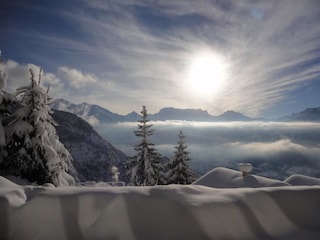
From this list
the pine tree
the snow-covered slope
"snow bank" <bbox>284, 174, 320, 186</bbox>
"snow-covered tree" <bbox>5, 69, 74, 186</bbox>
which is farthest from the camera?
the pine tree

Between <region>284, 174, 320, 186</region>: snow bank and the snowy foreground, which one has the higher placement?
the snowy foreground

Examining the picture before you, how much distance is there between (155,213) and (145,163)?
84.8ft

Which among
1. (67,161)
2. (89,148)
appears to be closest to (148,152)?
(67,161)

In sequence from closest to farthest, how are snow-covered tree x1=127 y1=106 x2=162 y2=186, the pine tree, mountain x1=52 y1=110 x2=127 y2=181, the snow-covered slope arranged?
the snow-covered slope < the pine tree < snow-covered tree x1=127 y1=106 x2=162 y2=186 < mountain x1=52 y1=110 x2=127 y2=181

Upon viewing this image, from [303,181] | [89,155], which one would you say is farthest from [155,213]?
[89,155]

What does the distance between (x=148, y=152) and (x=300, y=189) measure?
26.2 m

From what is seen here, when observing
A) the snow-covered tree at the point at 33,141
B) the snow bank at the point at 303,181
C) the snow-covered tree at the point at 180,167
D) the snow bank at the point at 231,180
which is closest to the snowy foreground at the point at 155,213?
the snow bank at the point at 231,180

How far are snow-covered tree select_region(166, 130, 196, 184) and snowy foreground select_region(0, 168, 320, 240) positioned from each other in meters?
25.0

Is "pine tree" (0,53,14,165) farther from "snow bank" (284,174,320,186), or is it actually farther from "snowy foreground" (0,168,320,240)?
"snow bank" (284,174,320,186)

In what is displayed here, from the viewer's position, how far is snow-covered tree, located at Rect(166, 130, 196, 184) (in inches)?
1115

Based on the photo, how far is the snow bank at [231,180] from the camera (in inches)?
338

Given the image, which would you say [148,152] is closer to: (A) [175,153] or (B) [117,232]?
(A) [175,153]

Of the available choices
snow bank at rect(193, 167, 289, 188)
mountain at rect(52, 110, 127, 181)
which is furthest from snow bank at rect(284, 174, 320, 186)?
mountain at rect(52, 110, 127, 181)

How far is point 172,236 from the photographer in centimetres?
298
